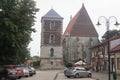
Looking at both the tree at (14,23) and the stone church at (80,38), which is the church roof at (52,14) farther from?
the tree at (14,23)

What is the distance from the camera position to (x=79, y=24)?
372 ft

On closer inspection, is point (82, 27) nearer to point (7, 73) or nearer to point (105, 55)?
point (105, 55)

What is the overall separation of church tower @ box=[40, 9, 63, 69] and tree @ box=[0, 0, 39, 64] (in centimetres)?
6326

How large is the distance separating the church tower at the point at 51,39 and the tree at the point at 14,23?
63.3 m

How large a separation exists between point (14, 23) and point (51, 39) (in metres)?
68.9

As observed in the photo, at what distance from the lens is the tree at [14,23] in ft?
118

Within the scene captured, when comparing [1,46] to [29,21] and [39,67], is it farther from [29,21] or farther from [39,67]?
[39,67]

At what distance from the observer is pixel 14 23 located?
1465 inches

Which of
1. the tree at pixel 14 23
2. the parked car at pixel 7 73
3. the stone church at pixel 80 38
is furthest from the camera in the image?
the stone church at pixel 80 38

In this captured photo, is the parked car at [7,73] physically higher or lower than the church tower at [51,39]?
lower

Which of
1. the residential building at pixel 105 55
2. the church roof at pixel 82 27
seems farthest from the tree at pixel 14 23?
the church roof at pixel 82 27

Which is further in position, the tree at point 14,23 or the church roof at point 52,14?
the church roof at point 52,14

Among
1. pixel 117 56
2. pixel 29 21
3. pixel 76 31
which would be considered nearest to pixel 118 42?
pixel 117 56

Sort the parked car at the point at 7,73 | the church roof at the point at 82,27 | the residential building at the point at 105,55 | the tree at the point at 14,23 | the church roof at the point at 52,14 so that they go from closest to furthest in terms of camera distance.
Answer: the parked car at the point at 7,73 → the tree at the point at 14,23 → the residential building at the point at 105,55 → the church roof at the point at 52,14 → the church roof at the point at 82,27
